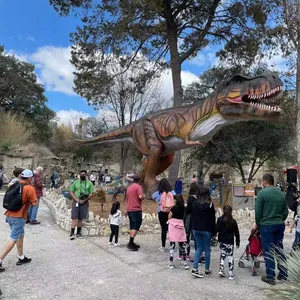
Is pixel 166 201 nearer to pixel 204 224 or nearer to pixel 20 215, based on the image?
pixel 204 224

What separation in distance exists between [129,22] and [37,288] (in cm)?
979

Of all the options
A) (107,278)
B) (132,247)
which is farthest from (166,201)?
(107,278)

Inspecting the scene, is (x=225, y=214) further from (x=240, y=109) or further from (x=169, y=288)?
(x=240, y=109)

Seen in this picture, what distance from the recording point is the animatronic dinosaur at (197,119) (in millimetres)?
7645

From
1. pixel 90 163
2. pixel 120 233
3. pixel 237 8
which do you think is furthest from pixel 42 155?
pixel 120 233

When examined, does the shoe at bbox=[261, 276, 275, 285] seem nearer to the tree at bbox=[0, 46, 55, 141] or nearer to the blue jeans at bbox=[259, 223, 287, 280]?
the blue jeans at bbox=[259, 223, 287, 280]

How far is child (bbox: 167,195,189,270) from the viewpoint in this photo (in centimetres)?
502

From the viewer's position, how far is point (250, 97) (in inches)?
308

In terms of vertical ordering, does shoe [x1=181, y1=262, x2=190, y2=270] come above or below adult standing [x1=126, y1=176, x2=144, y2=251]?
below

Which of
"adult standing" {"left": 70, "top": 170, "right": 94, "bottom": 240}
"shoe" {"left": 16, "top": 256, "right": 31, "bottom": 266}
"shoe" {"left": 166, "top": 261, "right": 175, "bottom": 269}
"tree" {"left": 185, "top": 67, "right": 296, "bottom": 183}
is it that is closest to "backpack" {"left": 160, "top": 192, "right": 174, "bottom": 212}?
"shoe" {"left": 166, "top": 261, "right": 175, "bottom": 269}

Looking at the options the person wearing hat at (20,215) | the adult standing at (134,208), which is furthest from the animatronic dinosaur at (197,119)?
the person wearing hat at (20,215)

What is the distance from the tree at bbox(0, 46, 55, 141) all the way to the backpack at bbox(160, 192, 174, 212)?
96.4 feet

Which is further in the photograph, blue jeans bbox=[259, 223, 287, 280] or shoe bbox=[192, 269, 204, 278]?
shoe bbox=[192, 269, 204, 278]

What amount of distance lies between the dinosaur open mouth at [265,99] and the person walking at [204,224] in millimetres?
3824
